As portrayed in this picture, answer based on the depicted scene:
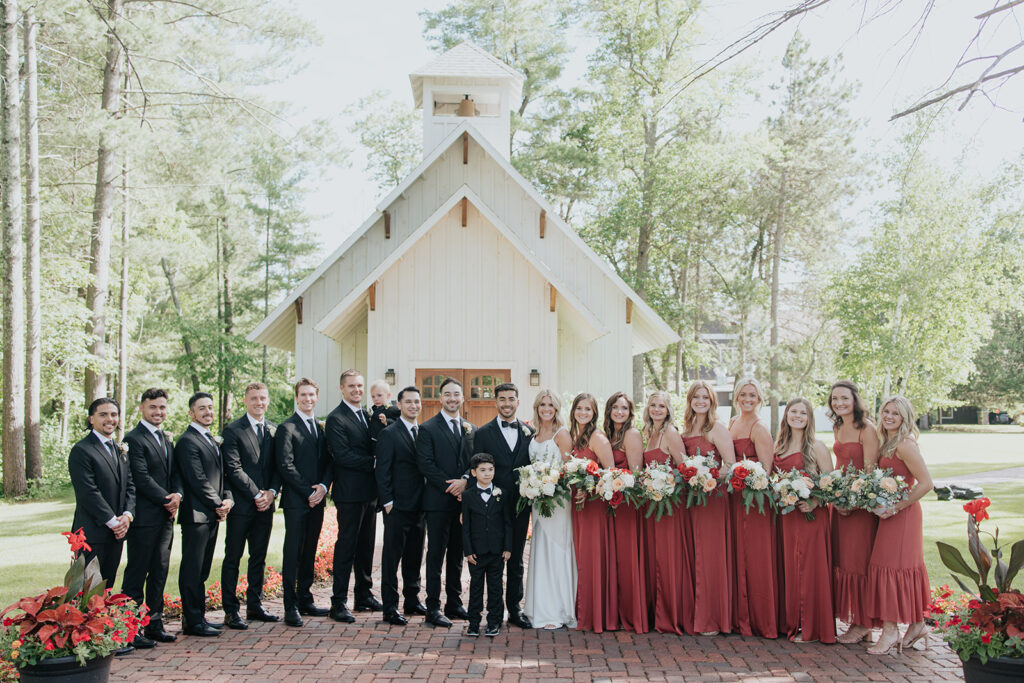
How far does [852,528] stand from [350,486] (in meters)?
4.52

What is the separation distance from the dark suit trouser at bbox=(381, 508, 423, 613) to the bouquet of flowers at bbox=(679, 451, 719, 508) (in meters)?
2.55

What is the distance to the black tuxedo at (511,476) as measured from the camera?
24.0 ft

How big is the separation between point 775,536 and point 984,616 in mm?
2041

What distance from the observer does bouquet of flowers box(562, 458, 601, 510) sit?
6992 mm

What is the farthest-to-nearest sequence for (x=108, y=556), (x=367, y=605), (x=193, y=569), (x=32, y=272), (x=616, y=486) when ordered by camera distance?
(x=32, y=272)
(x=367, y=605)
(x=193, y=569)
(x=616, y=486)
(x=108, y=556)

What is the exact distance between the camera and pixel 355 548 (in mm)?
7852

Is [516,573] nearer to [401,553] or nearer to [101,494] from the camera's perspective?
[401,553]

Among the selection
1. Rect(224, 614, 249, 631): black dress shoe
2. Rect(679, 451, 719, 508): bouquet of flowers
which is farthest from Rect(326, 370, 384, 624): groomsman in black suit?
Rect(679, 451, 719, 508): bouquet of flowers

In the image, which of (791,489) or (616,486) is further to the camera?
(616,486)

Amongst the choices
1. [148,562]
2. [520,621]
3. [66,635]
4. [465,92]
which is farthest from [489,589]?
[465,92]

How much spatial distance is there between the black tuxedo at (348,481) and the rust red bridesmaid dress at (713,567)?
311 cm

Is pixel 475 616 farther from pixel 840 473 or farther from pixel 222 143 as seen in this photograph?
pixel 222 143

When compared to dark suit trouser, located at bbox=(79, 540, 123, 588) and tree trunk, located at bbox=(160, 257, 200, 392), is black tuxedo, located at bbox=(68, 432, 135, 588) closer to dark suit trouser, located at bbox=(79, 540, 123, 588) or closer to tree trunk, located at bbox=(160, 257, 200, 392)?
dark suit trouser, located at bbox=(79, 540, 123, 588)

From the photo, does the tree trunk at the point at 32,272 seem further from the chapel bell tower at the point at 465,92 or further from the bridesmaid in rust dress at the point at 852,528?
the bridesmaid in rust dress at the point at 852,528
